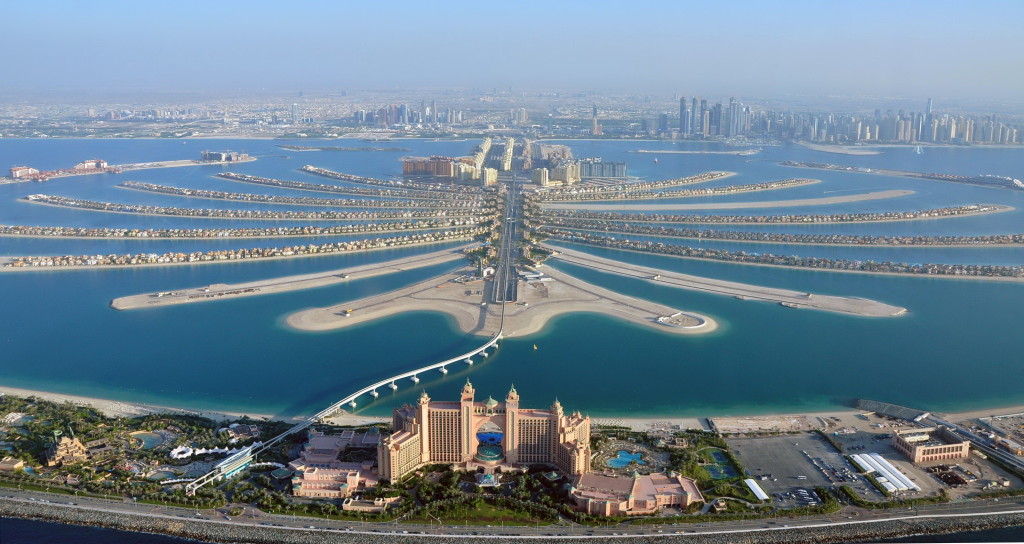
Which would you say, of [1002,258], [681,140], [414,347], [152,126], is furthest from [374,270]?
[152,126]

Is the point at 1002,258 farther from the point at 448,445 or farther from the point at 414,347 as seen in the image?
the point at 448,445

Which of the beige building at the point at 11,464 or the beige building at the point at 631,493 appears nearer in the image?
the beige building at the point at 631,493

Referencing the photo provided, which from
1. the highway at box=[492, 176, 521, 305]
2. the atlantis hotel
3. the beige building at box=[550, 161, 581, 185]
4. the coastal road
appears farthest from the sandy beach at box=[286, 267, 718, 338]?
the beige building at box=[550, 161, 581, 185]

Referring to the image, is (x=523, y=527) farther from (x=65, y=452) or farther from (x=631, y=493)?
(x=65, y=452)

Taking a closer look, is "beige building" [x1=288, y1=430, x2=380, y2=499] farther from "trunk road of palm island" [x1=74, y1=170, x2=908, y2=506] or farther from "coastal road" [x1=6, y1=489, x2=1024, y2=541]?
"trunk road of palm island" [x1=74, y1=170, x2=908, y2=506]

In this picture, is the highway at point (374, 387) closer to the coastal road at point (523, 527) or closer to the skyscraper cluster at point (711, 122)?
the coastal road at point (523, 527)

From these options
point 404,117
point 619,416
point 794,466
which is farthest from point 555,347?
point 404,117

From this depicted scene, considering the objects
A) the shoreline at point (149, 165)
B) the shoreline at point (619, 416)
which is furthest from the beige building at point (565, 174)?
the shoreline at point (619, 416)
